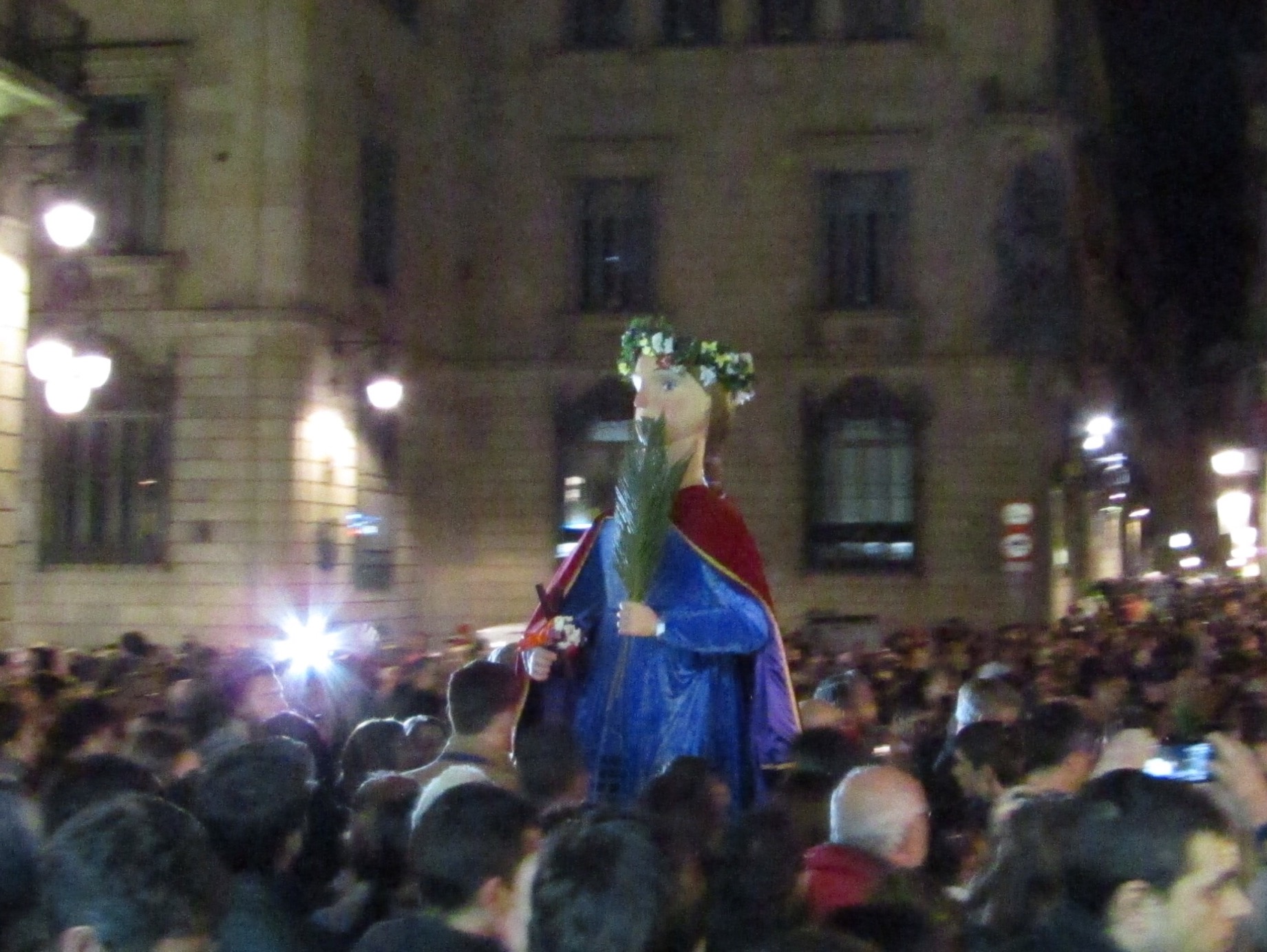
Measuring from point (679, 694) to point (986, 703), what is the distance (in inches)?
56.8

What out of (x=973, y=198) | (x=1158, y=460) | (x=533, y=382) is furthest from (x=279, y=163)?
(x=1158, y=460)

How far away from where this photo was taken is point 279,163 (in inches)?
806

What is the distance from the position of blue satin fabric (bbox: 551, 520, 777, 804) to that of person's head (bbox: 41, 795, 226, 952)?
373 cm

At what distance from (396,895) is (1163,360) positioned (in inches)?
1888

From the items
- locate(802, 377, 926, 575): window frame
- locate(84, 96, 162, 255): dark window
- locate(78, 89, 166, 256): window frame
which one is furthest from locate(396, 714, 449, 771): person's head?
locate(802, 377, 926, 575): window frame

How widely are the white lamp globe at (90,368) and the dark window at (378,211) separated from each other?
7.79 metres

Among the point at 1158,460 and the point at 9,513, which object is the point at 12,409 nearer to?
the point at 9,513

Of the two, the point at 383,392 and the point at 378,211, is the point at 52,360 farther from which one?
the point at 378,211

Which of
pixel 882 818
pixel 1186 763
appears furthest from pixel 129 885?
pixel 1186 763

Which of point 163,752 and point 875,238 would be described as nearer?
point 163,752

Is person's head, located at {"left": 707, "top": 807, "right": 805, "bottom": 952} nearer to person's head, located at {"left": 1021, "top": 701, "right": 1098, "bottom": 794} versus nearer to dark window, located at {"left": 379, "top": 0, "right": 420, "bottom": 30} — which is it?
person's head, located at {"left": 1021, "top": 701, "right": 1098, "bottom": 794}

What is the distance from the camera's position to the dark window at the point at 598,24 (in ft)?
82.6

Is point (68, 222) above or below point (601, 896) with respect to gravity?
above

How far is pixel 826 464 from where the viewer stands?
24484 mm
